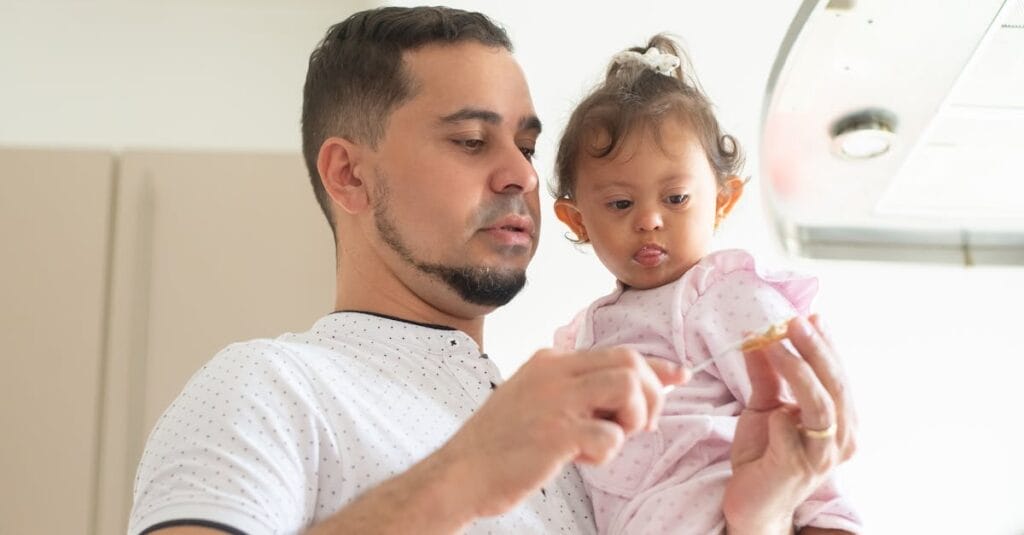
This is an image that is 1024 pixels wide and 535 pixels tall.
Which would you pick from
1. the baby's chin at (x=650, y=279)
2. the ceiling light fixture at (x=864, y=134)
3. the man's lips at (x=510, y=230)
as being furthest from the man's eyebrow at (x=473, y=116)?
the ceiling light fixture at (x=864, y=134)

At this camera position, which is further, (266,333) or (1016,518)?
(1016,518)

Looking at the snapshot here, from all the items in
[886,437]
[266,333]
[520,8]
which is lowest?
[886,437]

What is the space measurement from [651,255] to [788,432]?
0.29 meters

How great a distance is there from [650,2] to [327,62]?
945mm

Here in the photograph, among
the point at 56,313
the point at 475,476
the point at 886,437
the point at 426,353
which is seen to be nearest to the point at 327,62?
the point at 426,353

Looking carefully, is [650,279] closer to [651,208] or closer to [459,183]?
[651,208]

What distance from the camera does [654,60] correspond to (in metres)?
1.49

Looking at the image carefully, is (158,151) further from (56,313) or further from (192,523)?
(192,523)

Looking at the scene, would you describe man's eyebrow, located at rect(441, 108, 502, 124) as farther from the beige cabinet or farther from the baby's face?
the beige cabinet

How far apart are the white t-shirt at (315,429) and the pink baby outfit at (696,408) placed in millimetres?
70

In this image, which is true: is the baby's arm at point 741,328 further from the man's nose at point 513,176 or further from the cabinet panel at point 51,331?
the cabinet panel at point 51,331

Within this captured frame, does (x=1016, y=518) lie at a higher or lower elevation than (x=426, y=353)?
lower

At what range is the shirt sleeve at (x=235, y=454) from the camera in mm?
962

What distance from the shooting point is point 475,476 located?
0.91m
